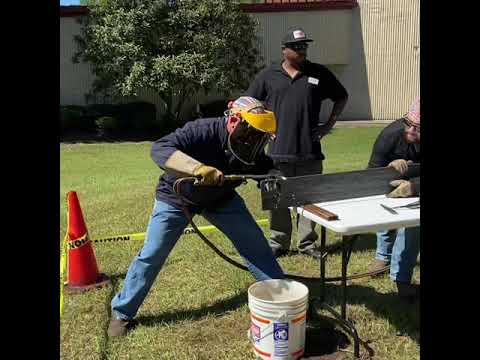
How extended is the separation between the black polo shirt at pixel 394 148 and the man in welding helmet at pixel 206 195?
38.3 inches

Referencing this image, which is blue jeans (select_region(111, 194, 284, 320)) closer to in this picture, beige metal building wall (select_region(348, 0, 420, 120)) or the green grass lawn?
the green grass lawn

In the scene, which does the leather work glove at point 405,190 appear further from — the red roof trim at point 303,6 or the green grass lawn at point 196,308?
the red roof trim at point 303,6

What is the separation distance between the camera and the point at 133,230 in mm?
6582

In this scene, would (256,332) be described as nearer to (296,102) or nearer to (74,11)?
(296,102)

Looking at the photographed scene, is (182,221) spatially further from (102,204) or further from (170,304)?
(102,204)

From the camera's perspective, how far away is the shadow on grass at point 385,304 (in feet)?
13.0

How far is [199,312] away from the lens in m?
4.28

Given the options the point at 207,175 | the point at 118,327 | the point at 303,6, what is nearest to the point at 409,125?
the point at 207,175

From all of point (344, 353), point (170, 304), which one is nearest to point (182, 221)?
point (170, 304)

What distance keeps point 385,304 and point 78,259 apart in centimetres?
264

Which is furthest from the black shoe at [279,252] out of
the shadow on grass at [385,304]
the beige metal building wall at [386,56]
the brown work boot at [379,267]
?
the beige metal building wall at [386,56]
